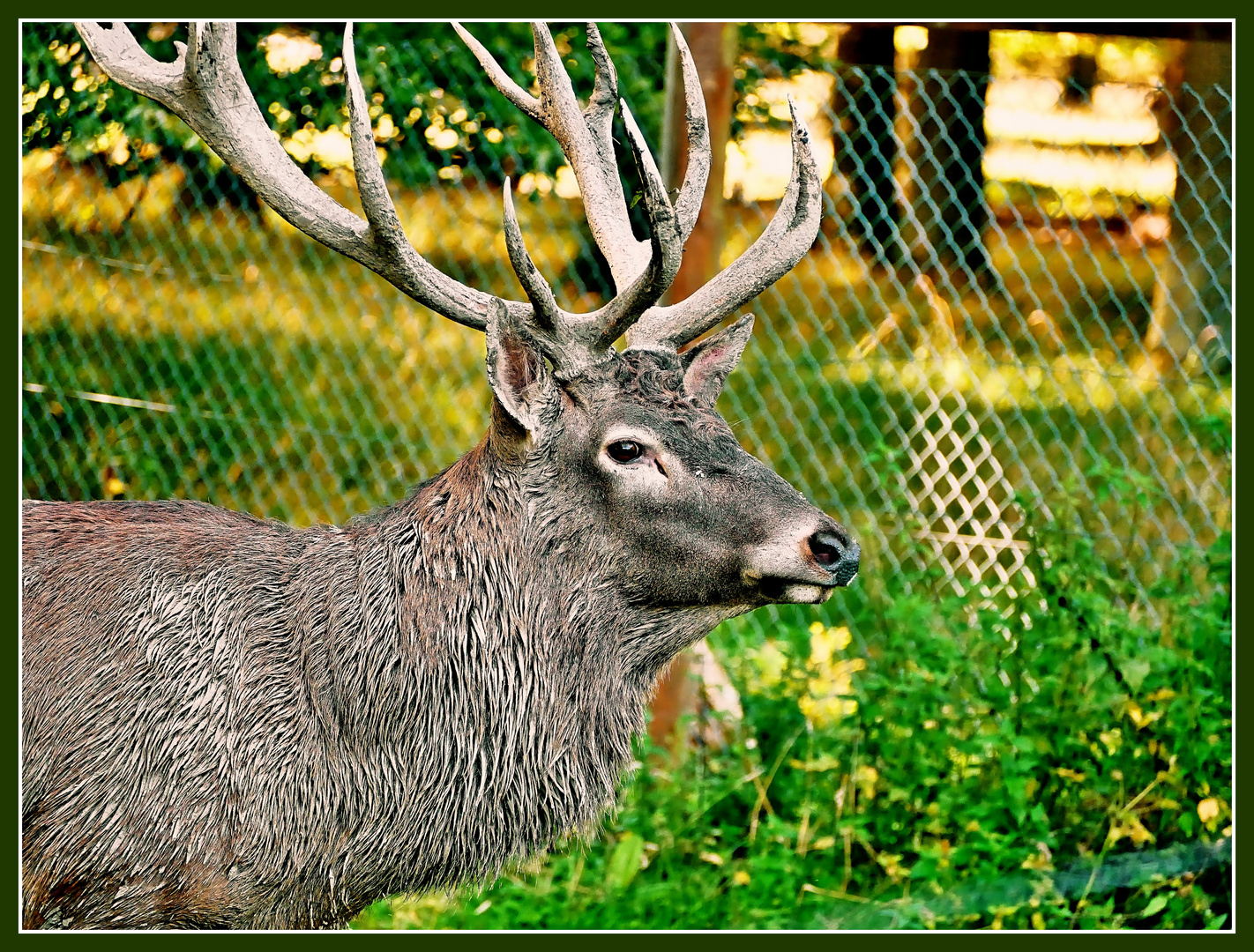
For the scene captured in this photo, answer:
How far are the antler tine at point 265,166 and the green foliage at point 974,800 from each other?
197 centimetres

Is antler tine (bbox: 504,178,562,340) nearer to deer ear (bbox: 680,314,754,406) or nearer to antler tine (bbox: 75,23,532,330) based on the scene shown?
antler tine (bbox: 75,23,532,330)

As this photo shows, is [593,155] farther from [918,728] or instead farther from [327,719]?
[918,728]

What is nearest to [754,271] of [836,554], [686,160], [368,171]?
[836,554]

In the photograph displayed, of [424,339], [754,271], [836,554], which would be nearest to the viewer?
[836,554]

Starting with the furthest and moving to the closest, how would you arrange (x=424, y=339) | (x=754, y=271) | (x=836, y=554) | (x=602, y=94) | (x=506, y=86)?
1. (x=424, y=339)
2. (x=506, y=86)
3. (x=602, y=94)
4. (x=754, y=271)
5. (x=836, y=554)

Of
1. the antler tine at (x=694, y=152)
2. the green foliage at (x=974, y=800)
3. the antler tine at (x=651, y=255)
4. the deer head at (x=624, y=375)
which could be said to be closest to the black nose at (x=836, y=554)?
the deer head at (x=624, y=375)

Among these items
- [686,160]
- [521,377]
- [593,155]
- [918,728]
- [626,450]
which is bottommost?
[918,728]

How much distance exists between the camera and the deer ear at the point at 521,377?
9.58 feet

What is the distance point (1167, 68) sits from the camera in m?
7.68

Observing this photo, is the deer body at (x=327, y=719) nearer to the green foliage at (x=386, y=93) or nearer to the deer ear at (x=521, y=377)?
the deer ear at (x=521, y=377)

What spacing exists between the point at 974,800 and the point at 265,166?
303 cm

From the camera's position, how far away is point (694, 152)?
3.42 meters

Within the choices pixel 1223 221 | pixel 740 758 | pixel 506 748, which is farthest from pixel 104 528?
pixel 1223 221

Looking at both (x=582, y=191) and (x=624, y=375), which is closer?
(x=624, y=375)
